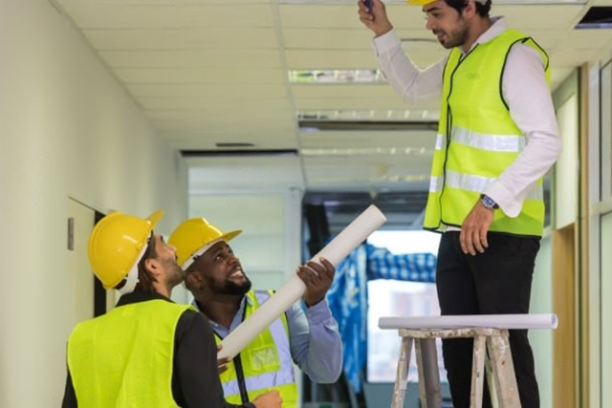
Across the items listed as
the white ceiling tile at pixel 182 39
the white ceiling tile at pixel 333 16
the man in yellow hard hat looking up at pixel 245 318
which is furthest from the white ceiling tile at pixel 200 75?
the man in yellow hard hat looking up at pixel 245 318

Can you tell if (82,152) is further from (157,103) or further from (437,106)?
(437,106)

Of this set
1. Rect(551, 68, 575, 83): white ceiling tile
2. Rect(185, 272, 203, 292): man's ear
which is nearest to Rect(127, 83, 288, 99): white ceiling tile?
Rect(551, 68, 575, 83): white ceiling tile

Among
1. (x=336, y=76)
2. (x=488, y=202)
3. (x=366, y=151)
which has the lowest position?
(x=488, y=202)

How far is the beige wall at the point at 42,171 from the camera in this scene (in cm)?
446

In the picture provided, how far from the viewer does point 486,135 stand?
3279mm

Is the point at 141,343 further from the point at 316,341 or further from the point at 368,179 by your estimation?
the point at 368,179

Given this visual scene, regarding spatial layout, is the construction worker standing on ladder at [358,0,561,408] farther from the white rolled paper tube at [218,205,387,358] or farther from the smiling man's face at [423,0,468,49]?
the white rolled paper tube at [218,205,387,358]

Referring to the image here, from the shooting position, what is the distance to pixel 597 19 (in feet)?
19.2

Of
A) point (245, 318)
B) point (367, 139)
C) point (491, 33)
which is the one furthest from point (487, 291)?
point (367, 139)

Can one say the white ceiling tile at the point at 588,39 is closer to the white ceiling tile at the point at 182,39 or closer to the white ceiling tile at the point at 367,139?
the white ceiling tile at the point at 182,39

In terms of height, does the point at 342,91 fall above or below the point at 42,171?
above

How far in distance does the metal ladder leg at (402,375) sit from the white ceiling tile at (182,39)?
2912 mm

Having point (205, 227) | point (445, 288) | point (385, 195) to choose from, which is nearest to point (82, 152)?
point (205, 227)

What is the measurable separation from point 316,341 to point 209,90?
3770 millimetres
